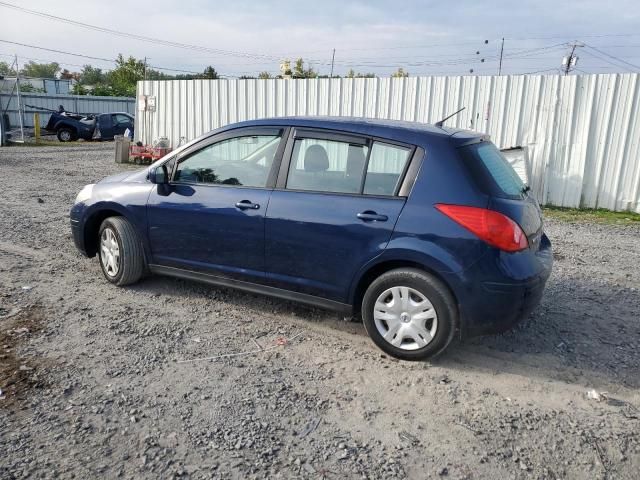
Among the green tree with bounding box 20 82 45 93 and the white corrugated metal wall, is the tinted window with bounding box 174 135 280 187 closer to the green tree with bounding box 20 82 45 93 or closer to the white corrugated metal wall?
the white corrugated metal wall

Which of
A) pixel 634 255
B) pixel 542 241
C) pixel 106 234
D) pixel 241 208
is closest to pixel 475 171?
pixel 542 241

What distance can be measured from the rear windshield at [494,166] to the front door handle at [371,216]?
698mm

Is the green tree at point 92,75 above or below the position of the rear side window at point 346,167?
above

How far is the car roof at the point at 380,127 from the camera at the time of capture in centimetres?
372

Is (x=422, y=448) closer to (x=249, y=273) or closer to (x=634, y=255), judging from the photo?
(x=249, y=273)

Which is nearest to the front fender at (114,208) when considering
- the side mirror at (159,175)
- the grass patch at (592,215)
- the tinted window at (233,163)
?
the side mirror at (159,175)

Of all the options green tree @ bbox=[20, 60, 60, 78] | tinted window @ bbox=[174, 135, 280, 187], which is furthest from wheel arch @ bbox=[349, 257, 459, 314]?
green tree @ bbox=[20, 60, 60, 78]

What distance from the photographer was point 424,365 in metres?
3.68

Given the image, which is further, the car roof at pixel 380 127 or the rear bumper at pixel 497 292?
the car roof at pixel 380 127

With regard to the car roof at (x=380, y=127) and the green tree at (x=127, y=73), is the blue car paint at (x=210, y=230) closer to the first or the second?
the car roof at (x=380, y=127)

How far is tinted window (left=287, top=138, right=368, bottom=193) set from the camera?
3820 mm

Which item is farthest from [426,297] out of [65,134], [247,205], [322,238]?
[65,134]

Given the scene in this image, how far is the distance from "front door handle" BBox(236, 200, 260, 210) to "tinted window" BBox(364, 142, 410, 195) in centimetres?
90

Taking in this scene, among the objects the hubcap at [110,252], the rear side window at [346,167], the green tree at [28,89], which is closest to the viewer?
the rear side window at [346,167]
